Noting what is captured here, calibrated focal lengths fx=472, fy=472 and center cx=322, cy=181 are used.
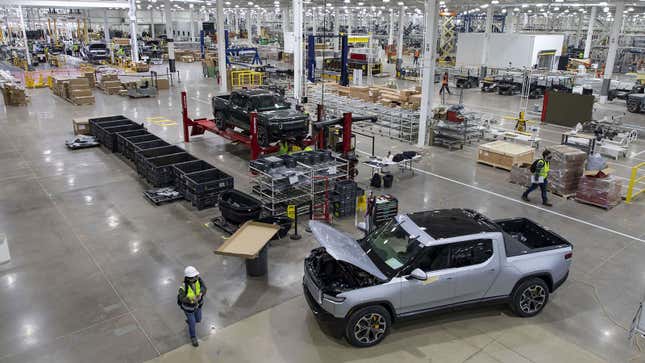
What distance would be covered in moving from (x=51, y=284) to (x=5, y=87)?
21663 millimetres

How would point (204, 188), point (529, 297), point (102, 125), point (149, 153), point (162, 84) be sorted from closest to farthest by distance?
point (529, 297) < point (204, 188) < point (149, 153) < point (102, 125) < point (162, 84)

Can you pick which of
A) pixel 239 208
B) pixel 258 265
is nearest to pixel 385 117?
pixel 239 208

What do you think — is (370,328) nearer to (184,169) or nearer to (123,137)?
(184,169)

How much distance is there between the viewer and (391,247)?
23.0 feet

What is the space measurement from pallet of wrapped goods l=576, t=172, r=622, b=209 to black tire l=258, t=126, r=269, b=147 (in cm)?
919

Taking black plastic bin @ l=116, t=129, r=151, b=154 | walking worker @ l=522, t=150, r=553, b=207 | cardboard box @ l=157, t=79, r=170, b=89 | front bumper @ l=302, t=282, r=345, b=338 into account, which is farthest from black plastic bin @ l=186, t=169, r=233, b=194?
cardboard box @ l=157, t=79, r=170, b=89

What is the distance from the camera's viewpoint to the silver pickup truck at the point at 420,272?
6301 millimetres

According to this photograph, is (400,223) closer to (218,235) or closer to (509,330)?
(509,330)

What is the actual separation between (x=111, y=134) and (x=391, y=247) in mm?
12552

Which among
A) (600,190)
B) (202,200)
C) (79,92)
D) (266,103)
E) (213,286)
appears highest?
(266,103)

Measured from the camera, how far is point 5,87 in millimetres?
24891

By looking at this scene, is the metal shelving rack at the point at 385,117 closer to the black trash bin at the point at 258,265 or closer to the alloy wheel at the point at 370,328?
the black trash bin at the point at 258,265

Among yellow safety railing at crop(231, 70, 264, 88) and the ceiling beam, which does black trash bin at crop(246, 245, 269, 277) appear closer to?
yellow safety railing at crop(231, 70, 264, 88)

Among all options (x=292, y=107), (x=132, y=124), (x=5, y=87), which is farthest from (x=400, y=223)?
(x=5, y=87)
